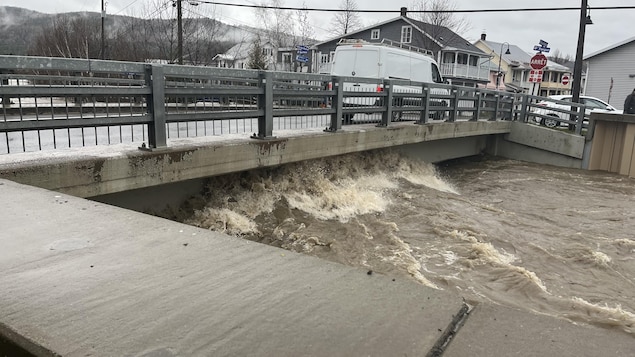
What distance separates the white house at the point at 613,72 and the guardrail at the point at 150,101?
27.7 metres

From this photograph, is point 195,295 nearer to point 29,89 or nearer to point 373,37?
point 29,89

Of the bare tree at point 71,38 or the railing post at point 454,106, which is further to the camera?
the bare tree at point 71,38

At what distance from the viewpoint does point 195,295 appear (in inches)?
94.3

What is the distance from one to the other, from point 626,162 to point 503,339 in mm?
14489

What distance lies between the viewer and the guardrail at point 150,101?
5.02m

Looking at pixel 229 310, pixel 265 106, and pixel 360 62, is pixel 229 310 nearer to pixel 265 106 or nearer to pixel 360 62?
pixel 265 106

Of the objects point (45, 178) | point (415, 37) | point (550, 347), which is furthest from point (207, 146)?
point (415, 37)

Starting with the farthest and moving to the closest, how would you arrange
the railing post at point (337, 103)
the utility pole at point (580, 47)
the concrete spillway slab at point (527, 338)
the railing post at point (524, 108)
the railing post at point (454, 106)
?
the utility pole at point (580, 47)
the railing post at point (524, 108)
the railing post at point (454, 106)
the railing post at point (337, 103)
the concrete spillway slab at point (527, 338)

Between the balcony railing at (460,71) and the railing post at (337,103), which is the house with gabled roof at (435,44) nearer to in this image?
the balcony railing at (460,71)

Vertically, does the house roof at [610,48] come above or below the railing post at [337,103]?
above

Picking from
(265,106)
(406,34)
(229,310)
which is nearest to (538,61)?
(265,106)

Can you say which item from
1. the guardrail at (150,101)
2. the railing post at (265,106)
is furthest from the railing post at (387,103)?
the railing post at (265,106)

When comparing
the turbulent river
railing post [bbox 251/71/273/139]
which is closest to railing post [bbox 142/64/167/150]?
the turbulent river

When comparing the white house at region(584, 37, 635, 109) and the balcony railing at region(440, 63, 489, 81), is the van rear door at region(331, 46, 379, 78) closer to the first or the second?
the white house at region(584, 37, 635, 109)
